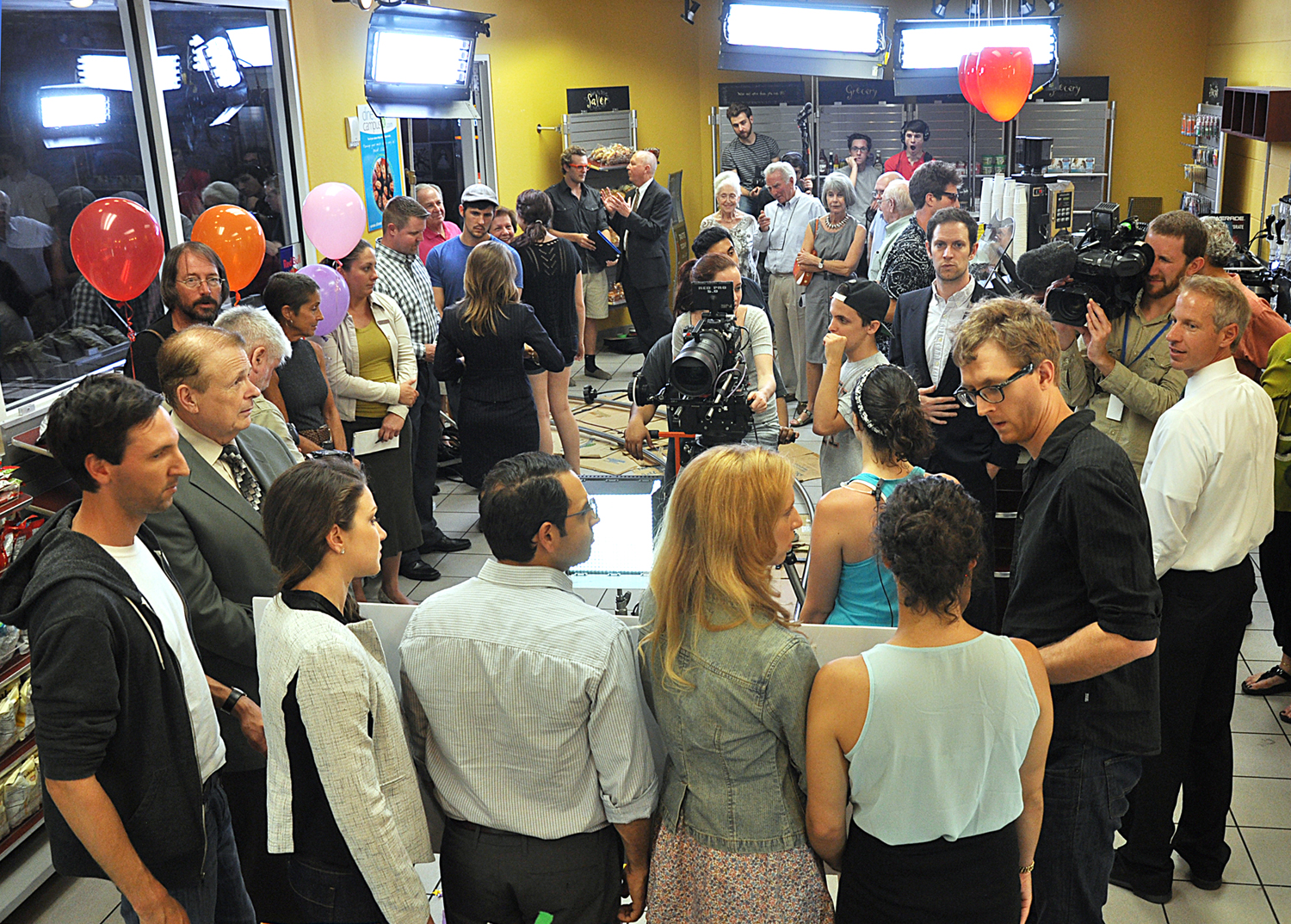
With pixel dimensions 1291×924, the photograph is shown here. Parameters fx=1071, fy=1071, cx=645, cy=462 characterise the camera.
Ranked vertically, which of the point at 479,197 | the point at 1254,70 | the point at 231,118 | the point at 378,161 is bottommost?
the point at 479,197

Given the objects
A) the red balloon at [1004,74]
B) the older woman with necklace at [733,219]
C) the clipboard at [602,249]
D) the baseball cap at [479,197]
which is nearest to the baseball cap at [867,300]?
the baseball cap at [479,197]

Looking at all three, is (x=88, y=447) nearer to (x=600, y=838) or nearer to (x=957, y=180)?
(x=600, y=838)

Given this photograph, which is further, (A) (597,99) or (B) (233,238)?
(A) (597,99)

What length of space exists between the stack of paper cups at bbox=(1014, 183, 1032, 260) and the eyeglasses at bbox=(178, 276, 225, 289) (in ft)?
15.0

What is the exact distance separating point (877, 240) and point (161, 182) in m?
4.30

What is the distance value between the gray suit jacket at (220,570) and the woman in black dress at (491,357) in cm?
241

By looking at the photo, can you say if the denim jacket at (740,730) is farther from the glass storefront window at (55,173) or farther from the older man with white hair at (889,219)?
the older man with white hair at (889,219)

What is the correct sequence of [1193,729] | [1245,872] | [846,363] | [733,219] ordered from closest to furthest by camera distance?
[1193,729], [1245,872], [846,363], [733,219]

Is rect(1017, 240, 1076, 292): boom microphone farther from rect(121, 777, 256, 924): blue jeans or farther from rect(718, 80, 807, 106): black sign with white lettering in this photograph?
rect(718, 80, 807, 106): black sign with white lettering

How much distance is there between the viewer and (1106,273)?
10.8ft

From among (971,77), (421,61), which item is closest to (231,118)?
(421,61)

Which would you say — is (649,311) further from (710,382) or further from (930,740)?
(930,740)

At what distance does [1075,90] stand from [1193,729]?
29.6 feet

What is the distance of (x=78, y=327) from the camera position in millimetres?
4547
